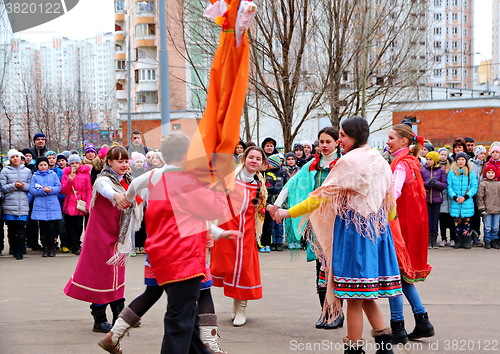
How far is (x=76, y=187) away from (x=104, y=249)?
613cm

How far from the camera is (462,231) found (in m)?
12.7

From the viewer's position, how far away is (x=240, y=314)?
22.4ft

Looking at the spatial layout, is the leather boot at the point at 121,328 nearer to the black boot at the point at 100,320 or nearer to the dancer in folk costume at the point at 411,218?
the black boot at the point at 100,320

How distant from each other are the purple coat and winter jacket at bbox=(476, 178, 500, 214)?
759 millimetres

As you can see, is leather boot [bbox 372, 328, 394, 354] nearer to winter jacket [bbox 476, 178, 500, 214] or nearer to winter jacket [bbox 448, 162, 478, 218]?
winter jacket [bbox 448, 162, 478, 218]

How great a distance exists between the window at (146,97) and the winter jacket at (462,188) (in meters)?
46.1

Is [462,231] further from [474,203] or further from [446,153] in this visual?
[446,153]

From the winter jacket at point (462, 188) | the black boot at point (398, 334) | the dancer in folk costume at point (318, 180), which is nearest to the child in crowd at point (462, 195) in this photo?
the winter jacket at point (462, 188)

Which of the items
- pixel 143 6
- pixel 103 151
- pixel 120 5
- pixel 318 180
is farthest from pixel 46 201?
pixel 120 5

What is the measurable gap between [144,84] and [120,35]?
16.2 ft

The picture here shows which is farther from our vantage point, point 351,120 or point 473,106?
point 473,106

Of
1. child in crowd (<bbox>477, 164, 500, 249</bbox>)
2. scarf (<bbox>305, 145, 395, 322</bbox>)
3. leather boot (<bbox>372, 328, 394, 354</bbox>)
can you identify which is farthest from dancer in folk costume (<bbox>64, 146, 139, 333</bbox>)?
child in crowd (<bbox>477, 164, 500, 249</bbox>)

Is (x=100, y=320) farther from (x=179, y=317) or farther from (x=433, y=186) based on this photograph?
(x=433, y=186)

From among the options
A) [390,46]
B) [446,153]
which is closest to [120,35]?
[390,46]
